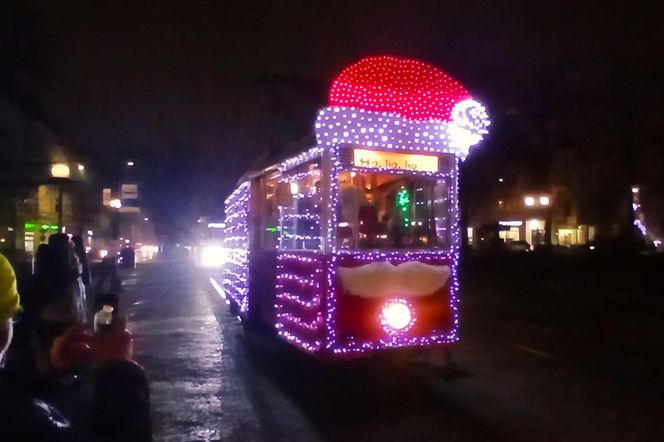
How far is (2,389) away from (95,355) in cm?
33

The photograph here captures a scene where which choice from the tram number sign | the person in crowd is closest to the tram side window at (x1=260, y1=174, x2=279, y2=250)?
the tram number sign

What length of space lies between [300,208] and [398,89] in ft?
6.66

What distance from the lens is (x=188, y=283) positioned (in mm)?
33094

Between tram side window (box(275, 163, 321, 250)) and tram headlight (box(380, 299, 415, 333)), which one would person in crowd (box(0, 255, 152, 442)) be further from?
tram side window (box(275, 163, 321, 250))

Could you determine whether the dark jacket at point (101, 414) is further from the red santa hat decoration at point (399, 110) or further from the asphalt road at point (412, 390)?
the red santa hat decoration at point (399, 110)

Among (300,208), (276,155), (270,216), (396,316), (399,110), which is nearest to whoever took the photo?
(396,316)

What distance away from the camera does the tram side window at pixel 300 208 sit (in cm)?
961

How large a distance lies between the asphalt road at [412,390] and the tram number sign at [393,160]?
8.39ft

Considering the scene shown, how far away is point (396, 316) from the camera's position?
30.3 feet

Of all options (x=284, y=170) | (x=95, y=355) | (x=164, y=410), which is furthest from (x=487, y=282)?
(x=95, y=355)

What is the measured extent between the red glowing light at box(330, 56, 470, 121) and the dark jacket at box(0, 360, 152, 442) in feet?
22.3

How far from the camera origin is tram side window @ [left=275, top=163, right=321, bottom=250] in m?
9.61

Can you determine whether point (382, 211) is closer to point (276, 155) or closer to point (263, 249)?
point (276, 155)

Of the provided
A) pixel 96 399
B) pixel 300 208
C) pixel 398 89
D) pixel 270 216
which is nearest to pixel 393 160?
pixel 398 89
